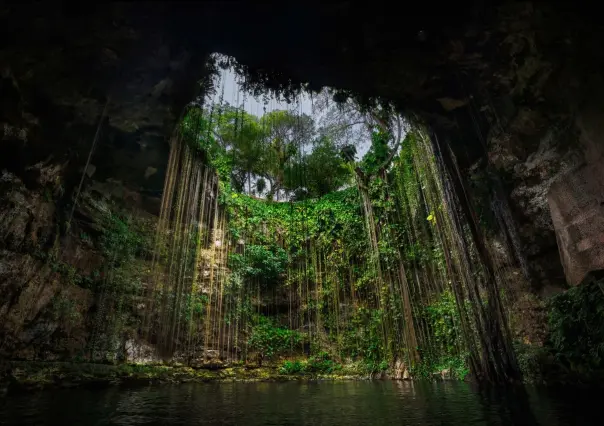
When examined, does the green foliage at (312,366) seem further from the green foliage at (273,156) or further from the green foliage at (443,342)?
the green foliage at (273,156)

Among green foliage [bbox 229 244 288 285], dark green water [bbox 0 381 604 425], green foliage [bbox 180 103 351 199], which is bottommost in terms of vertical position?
→ dark green water [bbox 0 381 604 425]

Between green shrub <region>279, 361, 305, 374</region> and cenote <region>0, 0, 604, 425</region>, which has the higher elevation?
cenote <region>0, 0, 604, 425</region>

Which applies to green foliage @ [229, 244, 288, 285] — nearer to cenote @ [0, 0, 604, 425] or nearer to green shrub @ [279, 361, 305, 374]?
cenote @ [0, 0, 604, 425]

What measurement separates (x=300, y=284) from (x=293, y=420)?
974cm

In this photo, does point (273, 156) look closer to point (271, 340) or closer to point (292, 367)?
point (271, 340)

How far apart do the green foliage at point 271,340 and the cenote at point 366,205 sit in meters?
0.65

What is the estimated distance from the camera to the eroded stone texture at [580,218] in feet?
12.3

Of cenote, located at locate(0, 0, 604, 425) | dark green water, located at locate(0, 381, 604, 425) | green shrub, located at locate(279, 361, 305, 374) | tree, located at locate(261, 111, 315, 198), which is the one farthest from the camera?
tree, located at locate(261, 111, 315, 198)

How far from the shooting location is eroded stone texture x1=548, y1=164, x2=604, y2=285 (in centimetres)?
374

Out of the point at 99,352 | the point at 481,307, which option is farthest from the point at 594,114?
the point at 99,352

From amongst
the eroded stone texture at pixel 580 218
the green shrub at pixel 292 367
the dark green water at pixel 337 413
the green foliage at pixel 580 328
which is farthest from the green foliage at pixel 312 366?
the eroded stone texture at pixel 580 218

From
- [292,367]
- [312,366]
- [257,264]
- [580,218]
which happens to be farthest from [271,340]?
[580,218]

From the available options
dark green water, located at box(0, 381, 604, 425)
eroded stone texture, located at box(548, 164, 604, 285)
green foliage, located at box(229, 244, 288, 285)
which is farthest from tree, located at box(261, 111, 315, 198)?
dark green water, located at box(0, 381, 604, 425)

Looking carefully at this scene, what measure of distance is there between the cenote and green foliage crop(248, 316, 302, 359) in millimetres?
652
